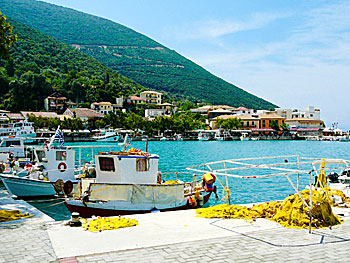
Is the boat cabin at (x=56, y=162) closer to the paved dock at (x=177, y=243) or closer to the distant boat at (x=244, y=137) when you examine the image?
the paved dock at (x=177, y=243)

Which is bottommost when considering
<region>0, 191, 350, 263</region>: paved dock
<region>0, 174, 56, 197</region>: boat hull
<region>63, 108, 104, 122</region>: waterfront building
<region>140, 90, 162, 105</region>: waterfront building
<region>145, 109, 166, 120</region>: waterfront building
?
<region>0, 174, 56, 197</region>: boat hull

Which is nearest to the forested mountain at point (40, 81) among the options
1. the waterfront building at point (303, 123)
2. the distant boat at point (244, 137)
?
the distant boat at point (244, 137)

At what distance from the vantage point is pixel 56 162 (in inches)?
856

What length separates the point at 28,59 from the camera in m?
170

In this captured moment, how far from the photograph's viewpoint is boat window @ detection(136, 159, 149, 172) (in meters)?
16.4

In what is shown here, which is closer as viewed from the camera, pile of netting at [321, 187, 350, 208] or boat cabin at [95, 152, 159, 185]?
pile of netting at [321, 187, 350, 208]

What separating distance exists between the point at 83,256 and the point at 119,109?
141 m

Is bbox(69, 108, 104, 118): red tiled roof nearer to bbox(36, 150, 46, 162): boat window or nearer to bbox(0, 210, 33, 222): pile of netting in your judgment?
bbox(36, 150, 46, 162): boat window

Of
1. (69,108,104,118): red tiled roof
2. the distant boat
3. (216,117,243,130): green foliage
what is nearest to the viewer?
(69,108,104,118): red tiled roof

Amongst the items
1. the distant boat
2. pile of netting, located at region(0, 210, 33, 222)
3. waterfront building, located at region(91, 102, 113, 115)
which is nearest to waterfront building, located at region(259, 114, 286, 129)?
the distant boat

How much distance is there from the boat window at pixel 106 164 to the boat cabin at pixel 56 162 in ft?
20.0

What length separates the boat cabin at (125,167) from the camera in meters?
16.1

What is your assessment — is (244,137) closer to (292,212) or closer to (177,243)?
(292,212)

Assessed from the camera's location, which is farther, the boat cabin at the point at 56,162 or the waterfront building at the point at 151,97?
the waterfront building at the point at 151,97
